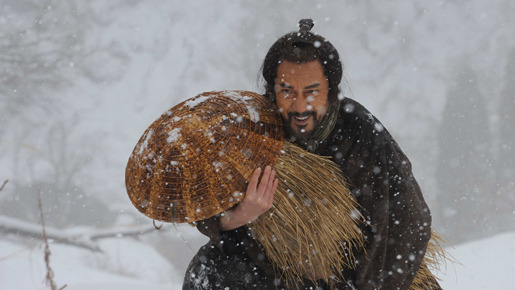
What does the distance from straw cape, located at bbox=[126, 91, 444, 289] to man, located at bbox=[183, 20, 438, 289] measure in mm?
50

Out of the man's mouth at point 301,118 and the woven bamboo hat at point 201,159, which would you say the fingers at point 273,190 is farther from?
the man's mouth at point 301,118

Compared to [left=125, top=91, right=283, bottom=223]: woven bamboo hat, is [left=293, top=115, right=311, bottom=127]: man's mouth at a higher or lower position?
higher

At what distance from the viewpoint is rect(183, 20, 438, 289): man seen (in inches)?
60.1

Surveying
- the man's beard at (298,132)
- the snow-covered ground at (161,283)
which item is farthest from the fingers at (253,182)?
the snow-covered ground at (161,283)

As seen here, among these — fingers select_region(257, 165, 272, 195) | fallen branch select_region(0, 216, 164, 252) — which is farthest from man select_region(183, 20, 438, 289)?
fallen branch select_region(0, 216, 164, 252)

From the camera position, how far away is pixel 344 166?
1600 millimetres

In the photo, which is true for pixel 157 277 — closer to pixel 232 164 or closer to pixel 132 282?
pixel 132 282

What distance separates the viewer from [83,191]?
14.3m

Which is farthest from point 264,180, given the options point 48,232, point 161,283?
point 48,232

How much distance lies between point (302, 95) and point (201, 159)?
1.32 ft

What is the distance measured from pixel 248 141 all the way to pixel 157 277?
10.1 meters

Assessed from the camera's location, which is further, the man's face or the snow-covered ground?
the snow-covered ground

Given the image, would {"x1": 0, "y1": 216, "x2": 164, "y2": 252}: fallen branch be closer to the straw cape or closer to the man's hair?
the straw cape

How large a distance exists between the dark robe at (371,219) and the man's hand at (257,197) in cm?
18
